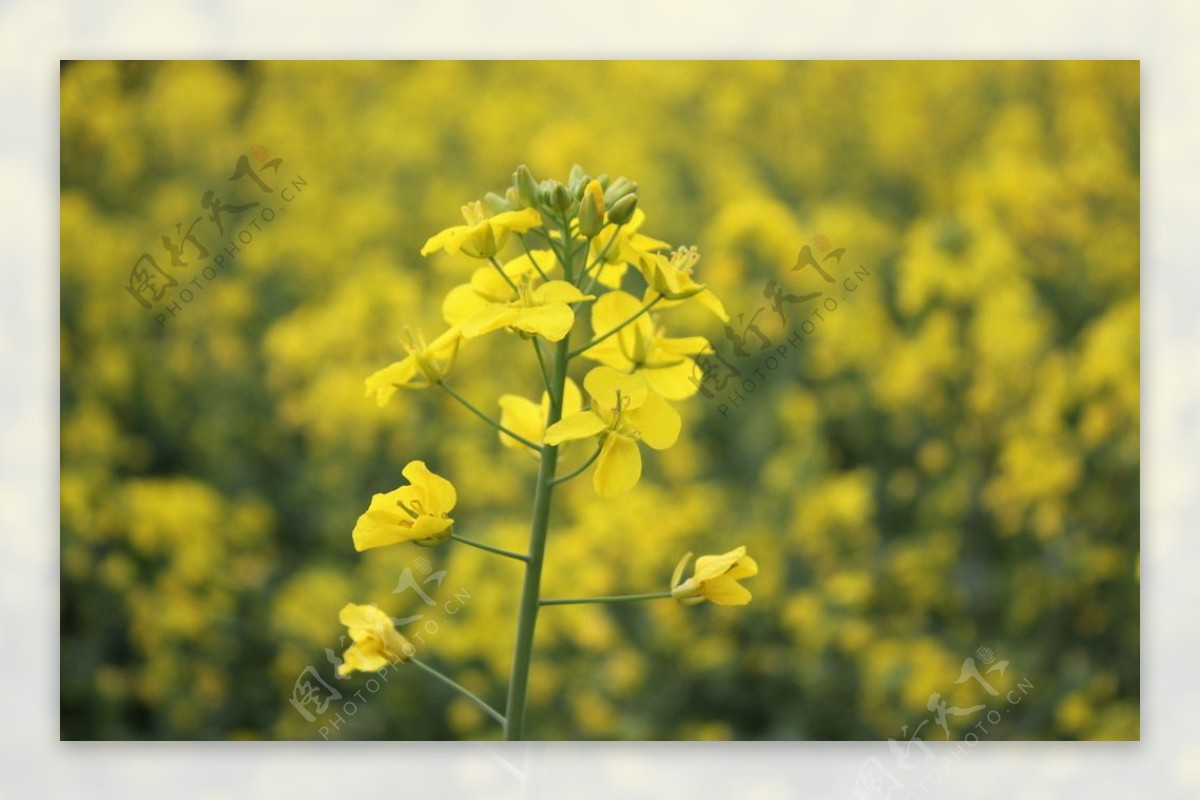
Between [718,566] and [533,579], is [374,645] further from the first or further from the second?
[718,566]

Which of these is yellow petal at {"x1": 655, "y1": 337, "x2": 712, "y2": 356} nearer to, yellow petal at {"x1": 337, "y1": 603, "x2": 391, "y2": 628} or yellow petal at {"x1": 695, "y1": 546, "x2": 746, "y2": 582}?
yellow petal at {"x1": 695, "y1": 546, "x2": 746, "y2": 582}

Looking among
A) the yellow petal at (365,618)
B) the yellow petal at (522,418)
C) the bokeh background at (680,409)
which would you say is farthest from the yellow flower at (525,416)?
the bokeh background at (680,409)

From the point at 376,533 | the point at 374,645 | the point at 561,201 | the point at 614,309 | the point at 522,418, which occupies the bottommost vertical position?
the point at 374,645

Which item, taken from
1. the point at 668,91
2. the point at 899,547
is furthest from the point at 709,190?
the point at 899,547

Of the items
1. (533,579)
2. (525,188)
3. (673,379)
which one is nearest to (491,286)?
(525,188)

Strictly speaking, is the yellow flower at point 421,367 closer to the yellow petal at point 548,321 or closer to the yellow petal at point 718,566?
the yellow petal at point 548,321

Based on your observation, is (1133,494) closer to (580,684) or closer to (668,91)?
(580,684)

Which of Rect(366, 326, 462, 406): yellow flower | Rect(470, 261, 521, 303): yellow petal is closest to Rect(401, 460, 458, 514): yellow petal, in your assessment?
Rect(366, 326, 462, 406): yellow flower
